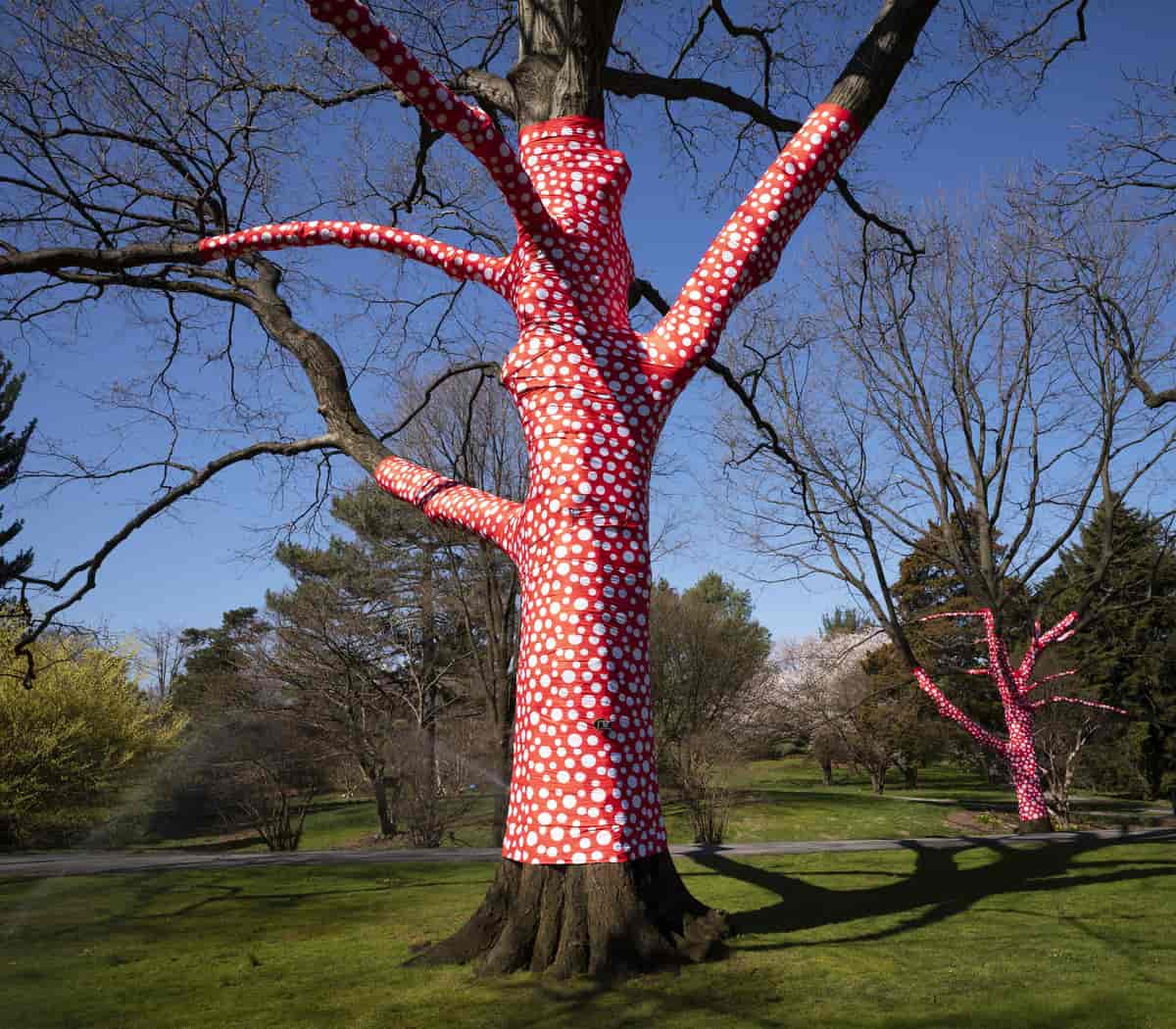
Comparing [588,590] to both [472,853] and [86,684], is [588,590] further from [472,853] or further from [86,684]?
[86,684]

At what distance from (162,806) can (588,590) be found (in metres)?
18.0

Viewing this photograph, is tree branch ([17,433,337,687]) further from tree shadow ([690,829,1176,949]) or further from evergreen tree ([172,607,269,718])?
evergreen tree ([172,607,269,718])

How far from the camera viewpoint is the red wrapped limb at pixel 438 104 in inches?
120

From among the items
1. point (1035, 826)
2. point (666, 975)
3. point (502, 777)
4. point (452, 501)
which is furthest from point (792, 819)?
point (666, 975)

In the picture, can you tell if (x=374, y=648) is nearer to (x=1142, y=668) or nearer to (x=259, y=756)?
(x=259, y=756)

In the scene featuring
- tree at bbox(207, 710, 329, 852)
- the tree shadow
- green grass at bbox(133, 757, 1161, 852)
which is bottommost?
green grass at bbox(133, 757, 1161, 852)

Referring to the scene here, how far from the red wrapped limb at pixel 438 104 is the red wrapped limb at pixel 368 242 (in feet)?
2.03

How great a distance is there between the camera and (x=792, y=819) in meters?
18.5

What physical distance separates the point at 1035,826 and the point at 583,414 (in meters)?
13.5

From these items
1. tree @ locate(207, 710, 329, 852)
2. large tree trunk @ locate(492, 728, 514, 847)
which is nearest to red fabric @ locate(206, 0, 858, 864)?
large tree trunk @ locate(492, 728, 514, 847)

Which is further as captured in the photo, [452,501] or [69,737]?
[69,737]

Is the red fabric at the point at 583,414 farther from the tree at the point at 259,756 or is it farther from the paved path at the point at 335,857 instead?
the tree at the point at 259,756

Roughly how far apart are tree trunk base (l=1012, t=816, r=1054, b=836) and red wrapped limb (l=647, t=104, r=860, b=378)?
12.8 meters

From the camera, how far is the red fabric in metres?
3.86
